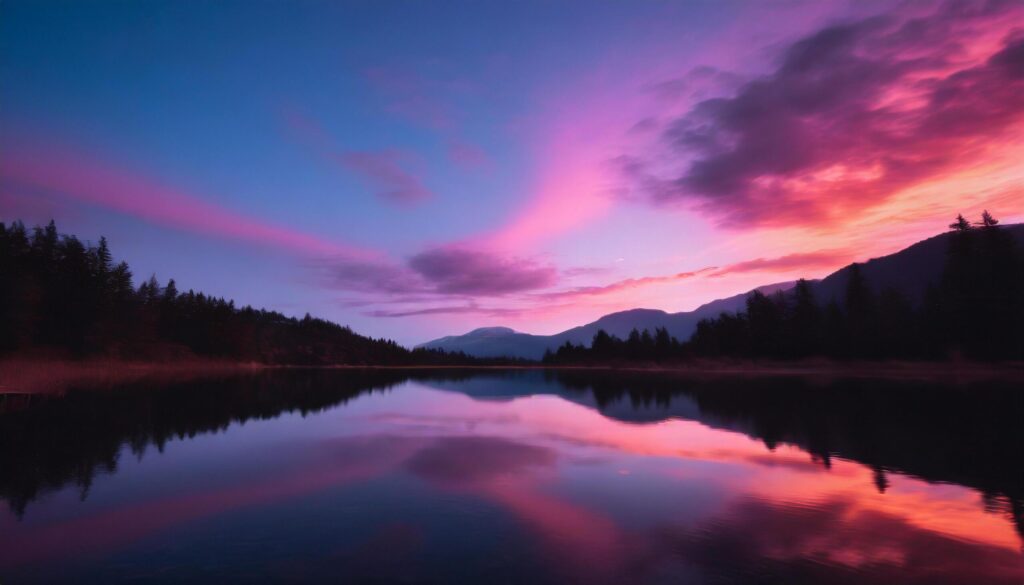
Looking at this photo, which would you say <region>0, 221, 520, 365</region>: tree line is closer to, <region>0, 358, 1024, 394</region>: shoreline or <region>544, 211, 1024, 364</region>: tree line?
<region>0, 358, 1024, 394</region>: shoreline

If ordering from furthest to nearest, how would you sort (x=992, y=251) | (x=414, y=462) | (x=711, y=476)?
(x=992, y=251) < (x=414, y=462) < (x=711, y=476)

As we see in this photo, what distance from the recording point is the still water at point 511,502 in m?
Result: 8.86

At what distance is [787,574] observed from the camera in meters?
8.44

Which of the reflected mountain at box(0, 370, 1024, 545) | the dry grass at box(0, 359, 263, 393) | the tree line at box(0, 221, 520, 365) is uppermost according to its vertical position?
the tree line at box(0, 221, 520, 365)

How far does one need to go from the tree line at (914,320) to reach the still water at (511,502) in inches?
2132

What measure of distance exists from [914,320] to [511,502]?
101 m

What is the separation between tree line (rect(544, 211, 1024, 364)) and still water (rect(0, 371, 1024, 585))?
54156 mm

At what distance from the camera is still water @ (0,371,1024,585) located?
8859 millimetres

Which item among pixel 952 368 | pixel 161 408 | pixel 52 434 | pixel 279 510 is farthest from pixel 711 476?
pixel 952 368

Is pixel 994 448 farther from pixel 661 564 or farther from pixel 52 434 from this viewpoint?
pixel 52 434

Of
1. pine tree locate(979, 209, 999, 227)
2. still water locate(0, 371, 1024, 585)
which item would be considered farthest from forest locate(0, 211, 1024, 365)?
still water locate(0, 371, 1024, 585)

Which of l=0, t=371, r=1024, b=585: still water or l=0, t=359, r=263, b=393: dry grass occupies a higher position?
l=0, t=359, r=263, b=393: dry grass

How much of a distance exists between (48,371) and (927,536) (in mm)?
67901

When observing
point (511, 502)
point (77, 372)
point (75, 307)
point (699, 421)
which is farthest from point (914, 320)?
point (75, 307)
